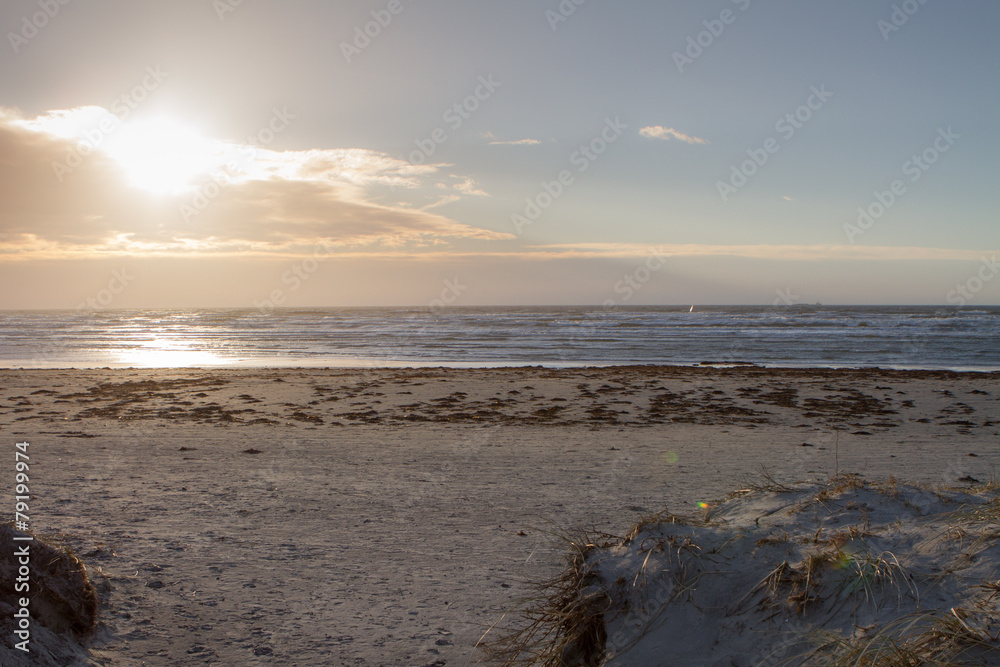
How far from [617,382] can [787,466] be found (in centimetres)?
966

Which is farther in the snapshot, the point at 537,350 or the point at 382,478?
the point at 537,350

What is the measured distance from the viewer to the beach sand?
4.03 m

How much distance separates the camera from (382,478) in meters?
7.63

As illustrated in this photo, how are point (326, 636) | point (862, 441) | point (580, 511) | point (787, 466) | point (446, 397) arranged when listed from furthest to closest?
Result: point (446, 397)
point (862, 441)
point (787, 466)
point (580, 511)
point (326, 636)

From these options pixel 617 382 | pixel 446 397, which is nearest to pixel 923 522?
pixel 446 397

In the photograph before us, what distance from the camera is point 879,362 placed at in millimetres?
25219

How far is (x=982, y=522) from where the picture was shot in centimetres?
260

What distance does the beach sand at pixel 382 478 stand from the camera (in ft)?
13.2

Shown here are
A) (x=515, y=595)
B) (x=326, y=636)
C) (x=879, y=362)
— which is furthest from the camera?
(x=879, y=362)

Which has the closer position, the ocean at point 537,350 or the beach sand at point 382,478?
the beach sand at point 382,478

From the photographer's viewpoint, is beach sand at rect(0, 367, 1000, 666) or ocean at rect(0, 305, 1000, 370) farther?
ocean at rect(0, 305, 1000, 370)

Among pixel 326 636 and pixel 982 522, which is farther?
pixel 326 636

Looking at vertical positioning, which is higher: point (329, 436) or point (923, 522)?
point (923, 522)

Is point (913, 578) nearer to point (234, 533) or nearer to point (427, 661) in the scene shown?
point (427, 661)
